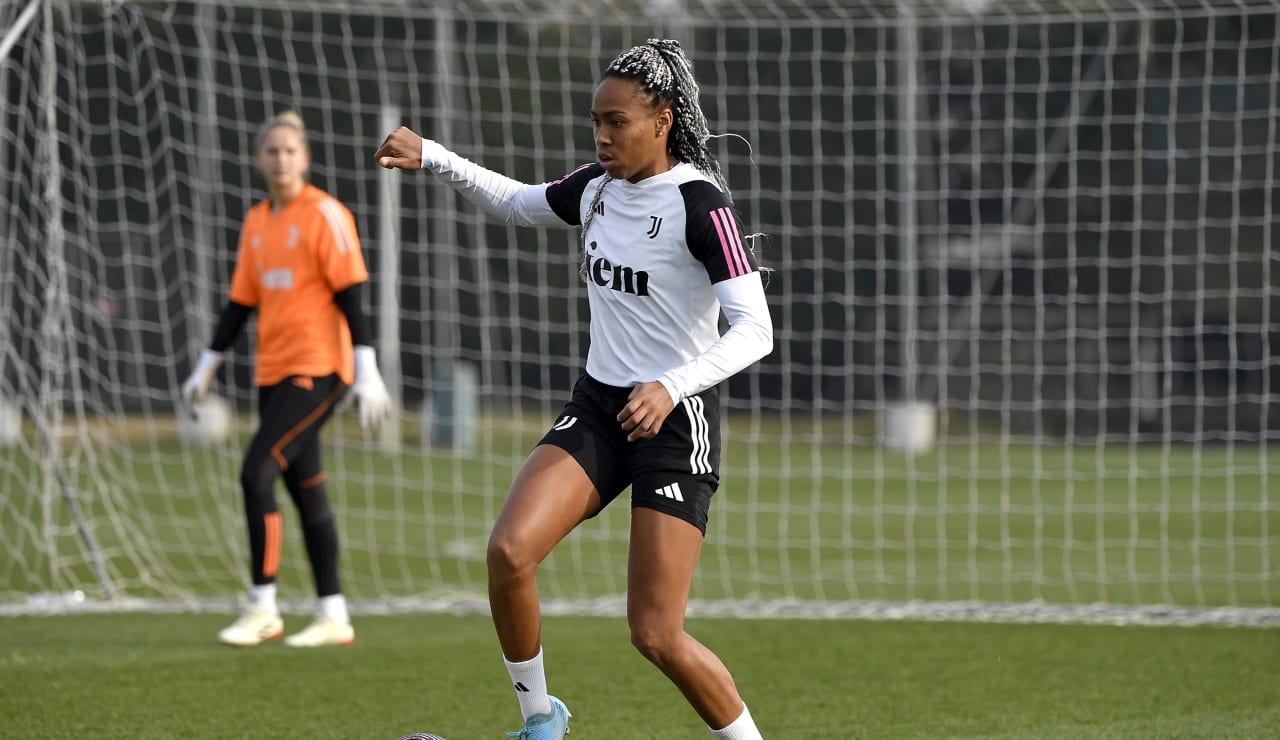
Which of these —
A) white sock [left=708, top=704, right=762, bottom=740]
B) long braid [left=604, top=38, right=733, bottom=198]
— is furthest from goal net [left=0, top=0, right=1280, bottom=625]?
white sock [left=708, top=704, right=762, bottom=740]

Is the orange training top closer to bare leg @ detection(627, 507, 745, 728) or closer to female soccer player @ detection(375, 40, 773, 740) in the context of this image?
female soccer player @ detection(375, 40, 773, 740)

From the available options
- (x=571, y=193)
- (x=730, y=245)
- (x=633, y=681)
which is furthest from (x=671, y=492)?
(x=633, y=681)

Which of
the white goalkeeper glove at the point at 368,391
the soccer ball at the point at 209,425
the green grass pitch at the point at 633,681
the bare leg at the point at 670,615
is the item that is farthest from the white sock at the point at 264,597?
the soccer ball at the point at 209,425

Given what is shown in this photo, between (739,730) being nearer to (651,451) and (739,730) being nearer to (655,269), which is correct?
(651,451)

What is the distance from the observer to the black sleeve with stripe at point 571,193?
4375mm

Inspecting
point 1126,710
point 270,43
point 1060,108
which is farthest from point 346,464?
point 1126,710

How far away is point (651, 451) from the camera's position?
13.3 feet

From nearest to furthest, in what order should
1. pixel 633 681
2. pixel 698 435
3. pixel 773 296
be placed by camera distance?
1. pixel 698 435
2. pixel 633 681
3. pixel 773 296

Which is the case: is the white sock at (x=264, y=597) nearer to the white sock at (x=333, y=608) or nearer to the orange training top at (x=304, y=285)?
the white sock at (x=333, y=608)

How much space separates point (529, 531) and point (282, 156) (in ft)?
11.0

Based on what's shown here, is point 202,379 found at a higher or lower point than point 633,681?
higher

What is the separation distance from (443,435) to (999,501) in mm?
6661

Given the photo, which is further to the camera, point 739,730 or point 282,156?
→ point 282,156

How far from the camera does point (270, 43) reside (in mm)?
18953
